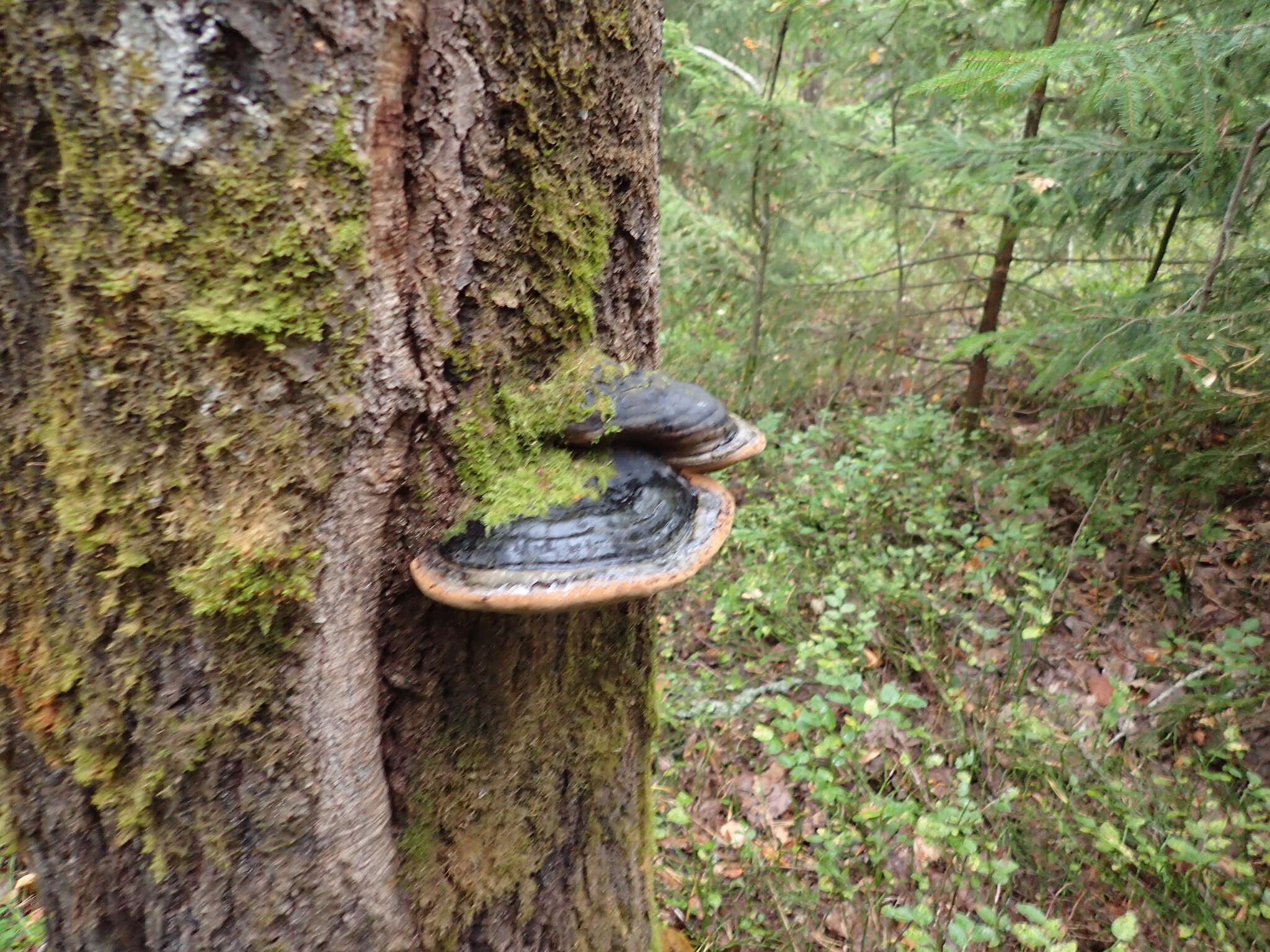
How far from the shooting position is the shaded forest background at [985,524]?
2.93 m

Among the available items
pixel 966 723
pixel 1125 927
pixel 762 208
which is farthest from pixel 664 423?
pixel 762 208

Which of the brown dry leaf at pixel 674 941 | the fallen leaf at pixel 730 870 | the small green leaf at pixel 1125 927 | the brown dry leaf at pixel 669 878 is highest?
the small green leaf at pixel 1125 927

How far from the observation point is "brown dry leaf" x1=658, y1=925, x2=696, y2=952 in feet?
8.93

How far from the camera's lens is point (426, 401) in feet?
4.23

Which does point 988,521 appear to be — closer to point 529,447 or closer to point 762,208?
point 762,208

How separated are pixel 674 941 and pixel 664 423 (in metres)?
2.31

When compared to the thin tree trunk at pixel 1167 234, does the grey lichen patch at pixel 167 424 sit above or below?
below

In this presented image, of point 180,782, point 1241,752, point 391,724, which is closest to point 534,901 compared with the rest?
point 391,724

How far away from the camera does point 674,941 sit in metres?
2.76

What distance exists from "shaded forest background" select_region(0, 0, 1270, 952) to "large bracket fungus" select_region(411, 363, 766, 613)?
1133mm

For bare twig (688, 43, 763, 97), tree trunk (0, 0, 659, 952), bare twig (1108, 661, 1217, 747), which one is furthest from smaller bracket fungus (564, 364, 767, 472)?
bare twig (688, 43, 763, 97)

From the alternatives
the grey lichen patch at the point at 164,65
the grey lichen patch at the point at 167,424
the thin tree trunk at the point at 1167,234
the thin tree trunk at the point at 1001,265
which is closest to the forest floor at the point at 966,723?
the thin tree trunk at the point at 1001,265

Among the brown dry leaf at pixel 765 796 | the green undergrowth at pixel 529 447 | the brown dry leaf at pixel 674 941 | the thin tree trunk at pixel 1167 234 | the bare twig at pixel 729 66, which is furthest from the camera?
the bare twig at pixel 729 66

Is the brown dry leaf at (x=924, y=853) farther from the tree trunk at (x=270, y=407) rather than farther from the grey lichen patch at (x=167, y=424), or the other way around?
the grey lichen patch at (x=167, y=424)
